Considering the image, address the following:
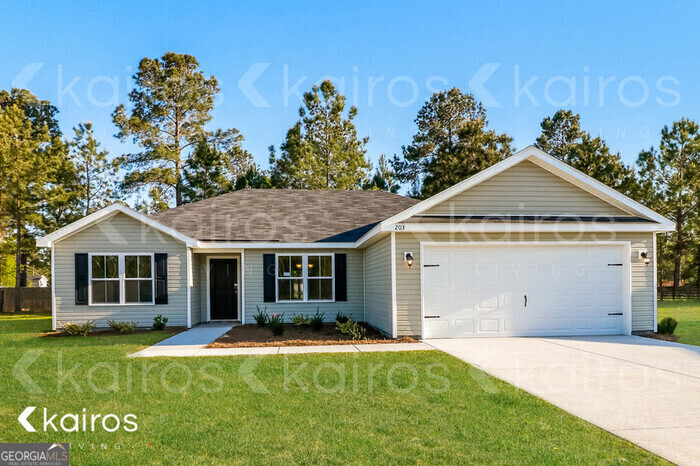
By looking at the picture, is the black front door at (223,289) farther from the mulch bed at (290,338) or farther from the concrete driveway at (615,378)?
the concrete driveway at (615,378)

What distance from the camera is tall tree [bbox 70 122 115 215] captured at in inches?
1069

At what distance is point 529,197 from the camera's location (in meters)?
12.2

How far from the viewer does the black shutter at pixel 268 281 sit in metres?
15.0

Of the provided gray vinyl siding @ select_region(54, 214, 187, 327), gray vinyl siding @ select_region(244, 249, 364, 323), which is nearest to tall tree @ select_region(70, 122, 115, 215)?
gray vinyl siding @ select_region(54, 214, 187, 327)

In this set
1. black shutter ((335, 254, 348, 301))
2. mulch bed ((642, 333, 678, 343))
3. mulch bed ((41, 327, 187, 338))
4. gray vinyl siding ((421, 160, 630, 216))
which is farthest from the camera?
black shutter ((335, 254, 348, 301))

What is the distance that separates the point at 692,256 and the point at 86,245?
36491 millimetres

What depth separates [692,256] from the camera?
34938 millimetres

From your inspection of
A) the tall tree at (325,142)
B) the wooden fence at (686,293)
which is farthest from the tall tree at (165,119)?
the wooden fence at (686,293)

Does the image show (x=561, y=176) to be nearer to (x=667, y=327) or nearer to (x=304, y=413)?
(x=667, y=327)

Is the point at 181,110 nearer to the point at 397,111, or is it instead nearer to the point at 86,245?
the point at 397,111

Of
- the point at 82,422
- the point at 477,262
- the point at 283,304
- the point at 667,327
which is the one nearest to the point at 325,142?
the point at 283,304

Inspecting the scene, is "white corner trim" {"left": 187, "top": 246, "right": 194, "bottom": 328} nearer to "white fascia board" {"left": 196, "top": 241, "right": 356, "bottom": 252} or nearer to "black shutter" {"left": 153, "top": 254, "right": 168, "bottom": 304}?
"white fascia board" {"left": 196, "top": 241, "right": 356, "bottom": 252}

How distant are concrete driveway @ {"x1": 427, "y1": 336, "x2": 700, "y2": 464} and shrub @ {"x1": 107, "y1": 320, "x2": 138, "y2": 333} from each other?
7762 mm

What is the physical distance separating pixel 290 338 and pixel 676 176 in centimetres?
2981
